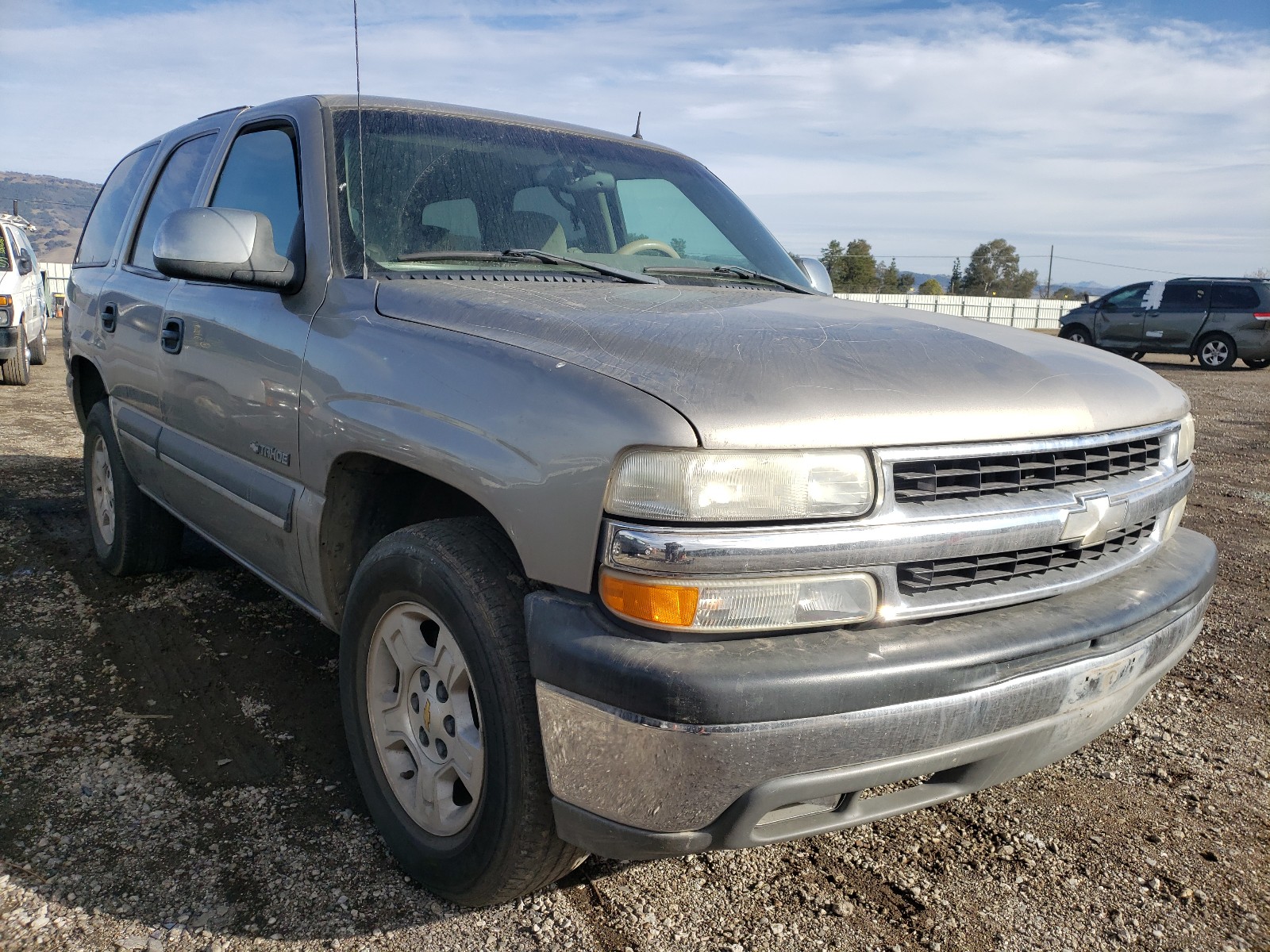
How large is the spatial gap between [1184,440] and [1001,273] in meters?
81.8

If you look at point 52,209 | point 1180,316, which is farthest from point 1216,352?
point 52,209

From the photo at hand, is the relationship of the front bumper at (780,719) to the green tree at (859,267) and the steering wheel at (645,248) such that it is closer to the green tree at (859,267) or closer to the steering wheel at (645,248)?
the steering wheel at (645,248)

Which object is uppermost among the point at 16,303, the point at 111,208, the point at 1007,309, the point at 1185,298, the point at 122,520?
the point at 111,208

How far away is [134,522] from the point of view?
411 centimetres

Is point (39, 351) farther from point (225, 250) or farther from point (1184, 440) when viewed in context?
point (1184, 440)

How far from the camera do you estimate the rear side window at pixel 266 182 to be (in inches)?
114

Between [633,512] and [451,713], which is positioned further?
[451,713]

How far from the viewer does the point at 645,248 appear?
304 centimetres

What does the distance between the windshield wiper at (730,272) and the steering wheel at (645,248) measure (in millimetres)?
101

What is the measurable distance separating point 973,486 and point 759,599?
0.52 meters

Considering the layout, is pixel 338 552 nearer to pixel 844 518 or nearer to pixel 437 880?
pixel 437 880

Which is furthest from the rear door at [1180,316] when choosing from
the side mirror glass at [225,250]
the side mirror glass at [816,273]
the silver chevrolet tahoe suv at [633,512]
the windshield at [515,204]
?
the side mirror glass at [225,250]

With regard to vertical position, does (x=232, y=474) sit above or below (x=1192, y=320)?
above

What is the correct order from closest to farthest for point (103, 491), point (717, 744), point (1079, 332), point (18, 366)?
point (717, 744), point (103, 491), point (18, 366), point (1079, 332)
